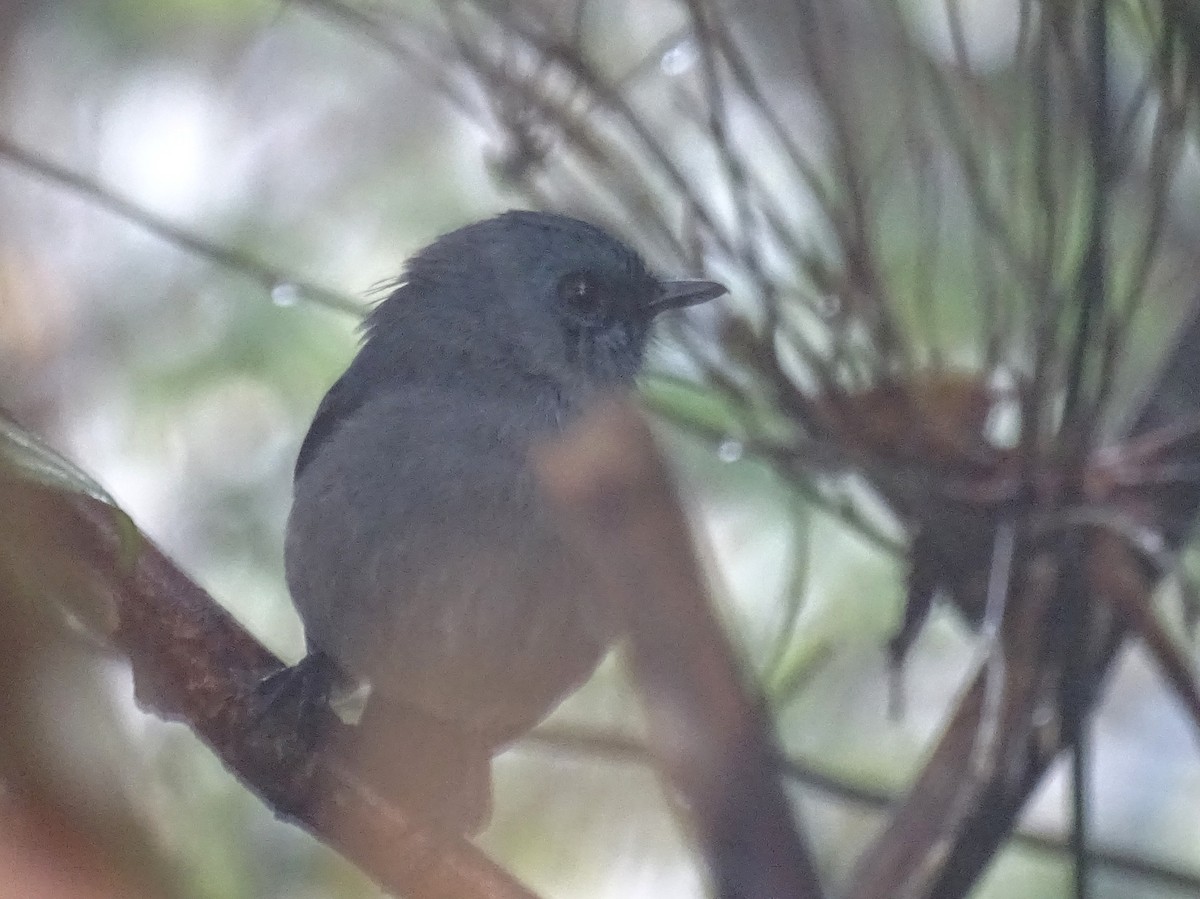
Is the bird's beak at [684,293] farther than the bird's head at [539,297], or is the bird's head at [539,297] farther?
the bird's head at [539,297]

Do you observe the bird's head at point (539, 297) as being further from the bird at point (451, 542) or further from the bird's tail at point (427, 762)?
the bird's tail at point (427, 762)

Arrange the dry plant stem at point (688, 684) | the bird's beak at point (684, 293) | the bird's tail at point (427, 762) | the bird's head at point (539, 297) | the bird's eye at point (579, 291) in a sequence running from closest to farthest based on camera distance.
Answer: the dry plant stem at point (688, 684)
the bird's tail at point (427, 762)
the bird's beak at point (684, 293)
the bird's head at point (539, 297)
the bird's eye at point (579, 291)

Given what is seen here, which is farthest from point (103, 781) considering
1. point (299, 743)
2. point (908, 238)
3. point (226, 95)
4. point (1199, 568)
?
point (226, 95)

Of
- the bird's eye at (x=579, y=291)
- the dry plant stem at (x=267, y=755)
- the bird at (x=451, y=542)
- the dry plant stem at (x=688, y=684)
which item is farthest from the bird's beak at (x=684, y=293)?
the dry plant stem at (x=267, y=755)

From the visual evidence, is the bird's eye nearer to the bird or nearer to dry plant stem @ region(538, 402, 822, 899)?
the bird

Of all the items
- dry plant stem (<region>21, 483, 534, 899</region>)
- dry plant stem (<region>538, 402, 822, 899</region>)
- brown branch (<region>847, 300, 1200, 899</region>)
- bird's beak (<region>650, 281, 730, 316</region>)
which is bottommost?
dry plant stem (<region>21, 483, 534, 899</region>)

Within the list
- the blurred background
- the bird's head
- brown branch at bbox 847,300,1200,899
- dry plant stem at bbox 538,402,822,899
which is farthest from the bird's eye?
brown branch at bbox 847,300,1200,899

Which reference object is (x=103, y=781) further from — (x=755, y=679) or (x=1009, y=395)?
(x=1009, y=395)
